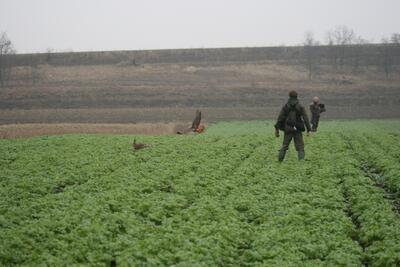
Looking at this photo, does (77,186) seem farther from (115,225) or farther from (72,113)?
(72,113)

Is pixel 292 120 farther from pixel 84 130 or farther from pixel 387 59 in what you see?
pixel 387 59

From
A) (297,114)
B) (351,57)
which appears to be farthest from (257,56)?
(297,114)

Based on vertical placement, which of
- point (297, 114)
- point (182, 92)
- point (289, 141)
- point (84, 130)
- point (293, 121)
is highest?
point (297, 114)

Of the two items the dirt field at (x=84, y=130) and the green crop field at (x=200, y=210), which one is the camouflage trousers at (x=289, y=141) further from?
the dirt field at (x=84, y=130)

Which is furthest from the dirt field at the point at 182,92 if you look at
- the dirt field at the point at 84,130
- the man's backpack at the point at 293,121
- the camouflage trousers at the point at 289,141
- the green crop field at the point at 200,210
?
the green crop field at the point at 200,210

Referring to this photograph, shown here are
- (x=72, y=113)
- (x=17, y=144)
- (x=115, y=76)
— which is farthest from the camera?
(x=115, y=76)

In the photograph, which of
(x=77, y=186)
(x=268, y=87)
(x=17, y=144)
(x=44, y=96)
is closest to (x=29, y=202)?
(x=77, y=186)

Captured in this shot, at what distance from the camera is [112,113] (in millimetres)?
55250

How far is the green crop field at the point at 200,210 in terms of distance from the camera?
8.36 metres

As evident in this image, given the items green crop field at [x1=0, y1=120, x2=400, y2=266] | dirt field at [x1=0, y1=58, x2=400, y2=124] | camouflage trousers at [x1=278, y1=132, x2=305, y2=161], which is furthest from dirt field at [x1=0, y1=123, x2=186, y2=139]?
camouflage trousers at [x1=278, y1=132, x2=305, y2=161]

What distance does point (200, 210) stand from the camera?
11.1 m

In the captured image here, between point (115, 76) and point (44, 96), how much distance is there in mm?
16378

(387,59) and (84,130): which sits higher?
(387,59)

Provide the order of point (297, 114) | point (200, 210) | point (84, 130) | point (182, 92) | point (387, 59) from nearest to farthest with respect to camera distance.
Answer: point (200, 210), point (297, 114), point (84, 130), point (182, 92), point (387, 59)
